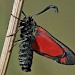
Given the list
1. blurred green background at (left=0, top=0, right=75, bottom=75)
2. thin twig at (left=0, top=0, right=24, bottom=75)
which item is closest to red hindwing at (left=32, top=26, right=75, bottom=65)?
thin twig at (left=0, top=0, right=24, bottom=75)

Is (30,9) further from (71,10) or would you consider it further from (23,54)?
(23,54)

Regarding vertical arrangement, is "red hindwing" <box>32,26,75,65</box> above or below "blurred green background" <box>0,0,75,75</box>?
below

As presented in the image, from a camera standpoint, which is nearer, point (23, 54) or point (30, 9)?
point (23, 54)

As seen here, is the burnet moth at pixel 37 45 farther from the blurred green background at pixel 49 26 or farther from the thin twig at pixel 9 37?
the blurred green background at pixel 49 26

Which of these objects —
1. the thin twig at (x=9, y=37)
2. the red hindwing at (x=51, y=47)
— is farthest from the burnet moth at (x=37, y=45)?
the thin twig at (x=9, y=37)

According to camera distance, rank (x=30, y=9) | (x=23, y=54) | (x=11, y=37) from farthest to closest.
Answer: (x=30, y=9)
(x=23, y=54)
(x=11, y=37)

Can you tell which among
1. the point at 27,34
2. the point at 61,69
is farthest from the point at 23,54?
the point at 61,69

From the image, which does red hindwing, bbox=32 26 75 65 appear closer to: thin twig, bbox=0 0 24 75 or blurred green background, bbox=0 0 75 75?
thin twig, bbox=0 0 24 75

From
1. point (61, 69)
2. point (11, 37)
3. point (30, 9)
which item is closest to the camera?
point (11, 37)
